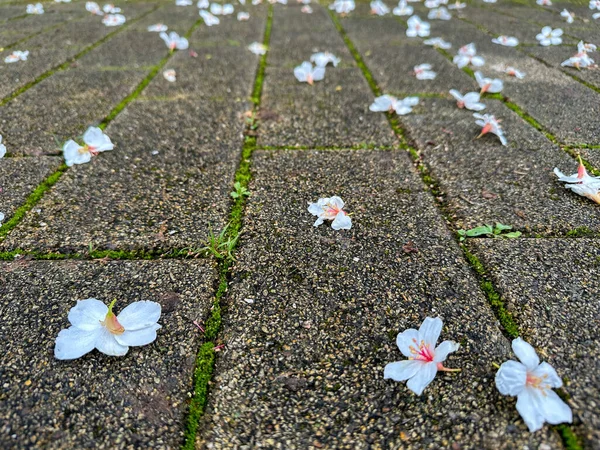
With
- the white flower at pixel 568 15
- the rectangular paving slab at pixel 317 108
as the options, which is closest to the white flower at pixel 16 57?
the rectangular paving slab at pixel 317 108

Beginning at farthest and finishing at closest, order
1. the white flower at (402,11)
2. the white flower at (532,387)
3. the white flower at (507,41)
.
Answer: the white flower at (402,11) → the white flower at (507,41) → the white flower at (532,387)

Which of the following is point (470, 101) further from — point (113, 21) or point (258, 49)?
point (113, 21)

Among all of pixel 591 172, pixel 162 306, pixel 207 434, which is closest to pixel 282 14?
pixel 591 172

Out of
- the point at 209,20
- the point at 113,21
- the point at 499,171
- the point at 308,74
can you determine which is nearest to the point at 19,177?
the point at 308,74

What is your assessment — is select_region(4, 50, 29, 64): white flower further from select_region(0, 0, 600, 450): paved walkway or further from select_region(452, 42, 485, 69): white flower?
select_region(452, 42, 485, 69): white flower

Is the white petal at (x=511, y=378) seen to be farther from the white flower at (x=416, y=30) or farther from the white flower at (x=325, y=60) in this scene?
the white flower at (x=416, y=30)

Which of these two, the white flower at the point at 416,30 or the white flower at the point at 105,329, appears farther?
the white flower at the point at 416,30

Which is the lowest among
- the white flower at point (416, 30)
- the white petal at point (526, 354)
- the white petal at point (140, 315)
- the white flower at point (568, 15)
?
the white flower at point (568, 15)
